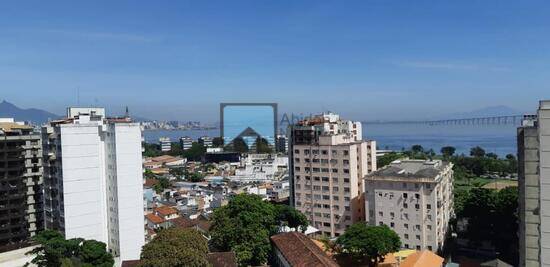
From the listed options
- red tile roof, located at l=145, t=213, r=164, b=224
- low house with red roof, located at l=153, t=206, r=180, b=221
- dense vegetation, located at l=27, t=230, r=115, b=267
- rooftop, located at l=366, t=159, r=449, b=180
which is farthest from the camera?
low house with red roof, located at l=153, t=206, r=180, b=221

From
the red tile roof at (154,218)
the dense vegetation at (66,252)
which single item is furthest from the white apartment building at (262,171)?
the dense vegetation at (66,252)

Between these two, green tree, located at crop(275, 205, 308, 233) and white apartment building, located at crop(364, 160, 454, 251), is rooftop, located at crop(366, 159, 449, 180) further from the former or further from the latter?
green tree, located at crop(275, 205, 308, 233)

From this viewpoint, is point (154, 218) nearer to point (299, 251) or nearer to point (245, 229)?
point (245, 229)

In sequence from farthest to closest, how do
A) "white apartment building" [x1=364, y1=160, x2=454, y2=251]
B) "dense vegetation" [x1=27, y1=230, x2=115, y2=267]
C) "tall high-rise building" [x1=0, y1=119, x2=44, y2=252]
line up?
1. "white apartment building" [x1=364, y1=160, x2=454, y2=251]
2. "tall high-rise building" [x1=0, y1=119, x2=44, y2=252]
3. "dense vegetation" [x1=27, y1=230, x2=115, y2=267]

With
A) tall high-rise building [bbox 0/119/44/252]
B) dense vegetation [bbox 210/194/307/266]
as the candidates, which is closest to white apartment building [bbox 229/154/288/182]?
dense vegetation [bbox 210/194/307/266]

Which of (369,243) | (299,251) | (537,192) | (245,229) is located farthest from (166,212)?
(537,192)

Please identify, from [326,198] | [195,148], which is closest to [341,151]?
[326,198]

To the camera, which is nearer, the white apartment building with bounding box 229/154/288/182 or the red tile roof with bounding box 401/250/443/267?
the red tile roof with bounding box 401/250/443/267
